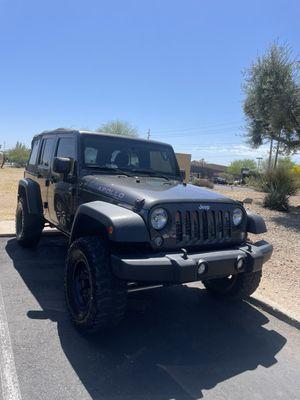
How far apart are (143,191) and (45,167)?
8.99 feet

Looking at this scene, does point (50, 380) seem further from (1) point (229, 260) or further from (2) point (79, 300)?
(1) point (229, 260)

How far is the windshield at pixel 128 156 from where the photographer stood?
5.20m

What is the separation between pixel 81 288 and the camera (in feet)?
13.8

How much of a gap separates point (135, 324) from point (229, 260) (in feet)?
4.13

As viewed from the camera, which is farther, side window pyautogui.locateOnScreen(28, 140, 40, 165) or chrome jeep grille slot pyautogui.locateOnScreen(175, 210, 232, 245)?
side window pyautogui.locateOnScreen(28, 140, 40, 165)

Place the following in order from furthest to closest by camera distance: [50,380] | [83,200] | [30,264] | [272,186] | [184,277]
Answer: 1. [272,186]
2. [30,264]
3. [83,200]
4. [184,277]
5. [50,380]

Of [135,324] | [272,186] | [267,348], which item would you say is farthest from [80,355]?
[272,186]

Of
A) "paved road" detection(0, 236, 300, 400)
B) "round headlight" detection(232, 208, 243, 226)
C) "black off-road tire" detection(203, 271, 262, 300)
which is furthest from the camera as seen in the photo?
"black off-road tire" detection(203, 271, 262, 300)

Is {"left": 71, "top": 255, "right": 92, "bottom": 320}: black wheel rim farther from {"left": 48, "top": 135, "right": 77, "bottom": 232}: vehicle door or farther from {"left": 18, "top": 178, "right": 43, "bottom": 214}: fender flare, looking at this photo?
{"left": 18, "top": 178, "right": 43, "bottom": 214}: fender flare

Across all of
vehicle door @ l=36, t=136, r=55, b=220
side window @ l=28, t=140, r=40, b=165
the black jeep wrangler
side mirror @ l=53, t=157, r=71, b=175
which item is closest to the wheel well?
the black jeep wrangler

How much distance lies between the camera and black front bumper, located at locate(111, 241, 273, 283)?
348 centimetres

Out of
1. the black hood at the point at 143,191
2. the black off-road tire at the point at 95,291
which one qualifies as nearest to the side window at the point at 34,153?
the black hood at the point at 143,191

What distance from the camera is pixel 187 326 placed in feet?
14.5

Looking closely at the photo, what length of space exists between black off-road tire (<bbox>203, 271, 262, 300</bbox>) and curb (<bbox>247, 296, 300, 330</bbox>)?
0.17 metres
